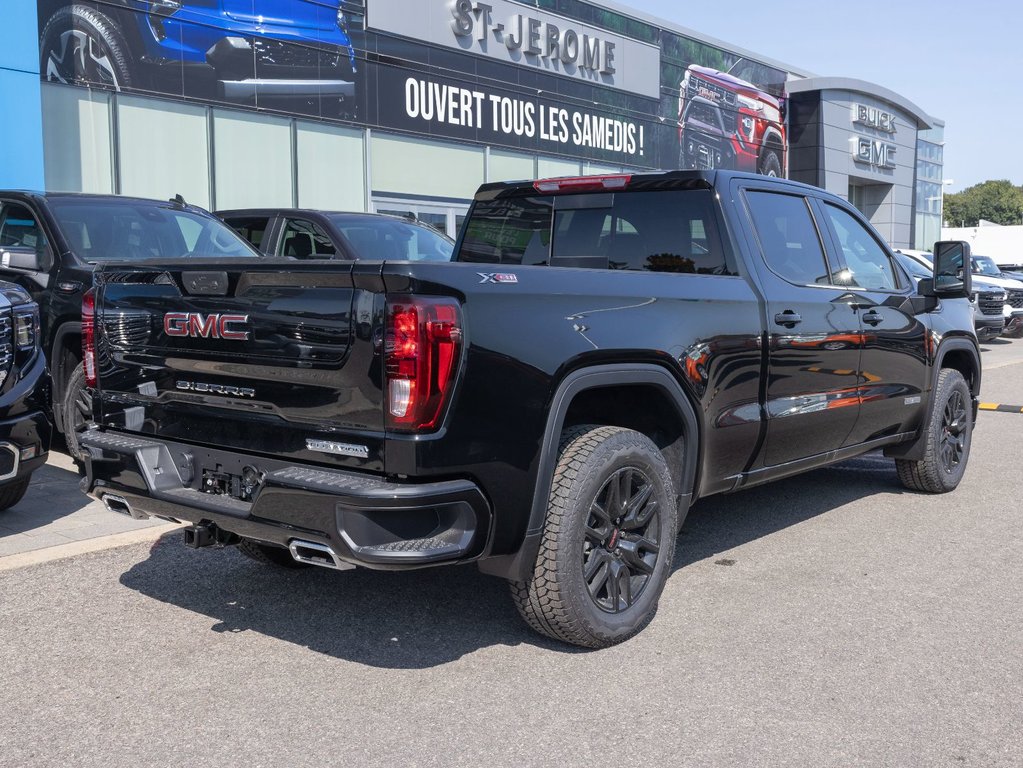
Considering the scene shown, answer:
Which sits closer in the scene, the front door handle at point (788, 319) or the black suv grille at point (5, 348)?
the front door handle at point (788, 319)

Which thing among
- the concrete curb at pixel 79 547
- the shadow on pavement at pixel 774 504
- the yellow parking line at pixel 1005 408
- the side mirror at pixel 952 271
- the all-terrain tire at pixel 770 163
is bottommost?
the shadow on pavement at pixel 774 504

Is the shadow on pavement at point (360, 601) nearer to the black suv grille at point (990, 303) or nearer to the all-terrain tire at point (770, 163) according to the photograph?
the black suv grille at point (990, 303)

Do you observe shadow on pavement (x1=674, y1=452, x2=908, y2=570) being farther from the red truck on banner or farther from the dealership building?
the red truck on banner

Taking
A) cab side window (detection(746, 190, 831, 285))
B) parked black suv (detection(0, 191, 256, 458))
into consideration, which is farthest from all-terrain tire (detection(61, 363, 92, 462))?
cab side window (detection(746, 190, 831, 285))

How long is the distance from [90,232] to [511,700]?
5.26 metres

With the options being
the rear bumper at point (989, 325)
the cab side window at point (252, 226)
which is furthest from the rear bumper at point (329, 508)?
the rear bumper at point (989, 325)

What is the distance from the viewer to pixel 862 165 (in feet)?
133

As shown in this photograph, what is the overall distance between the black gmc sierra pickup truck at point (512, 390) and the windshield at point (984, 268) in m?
18.1

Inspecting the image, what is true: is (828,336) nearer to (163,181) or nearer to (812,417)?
(812,417)

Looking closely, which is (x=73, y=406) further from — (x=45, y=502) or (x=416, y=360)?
(x=416, y=360)

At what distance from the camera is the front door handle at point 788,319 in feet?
16.2

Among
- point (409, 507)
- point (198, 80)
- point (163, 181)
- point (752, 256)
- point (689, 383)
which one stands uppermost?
point (198, 80)

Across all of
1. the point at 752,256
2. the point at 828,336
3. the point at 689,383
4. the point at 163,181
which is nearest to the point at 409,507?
the point at 689,383

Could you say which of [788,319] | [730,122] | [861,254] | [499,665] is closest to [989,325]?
[861,254]
